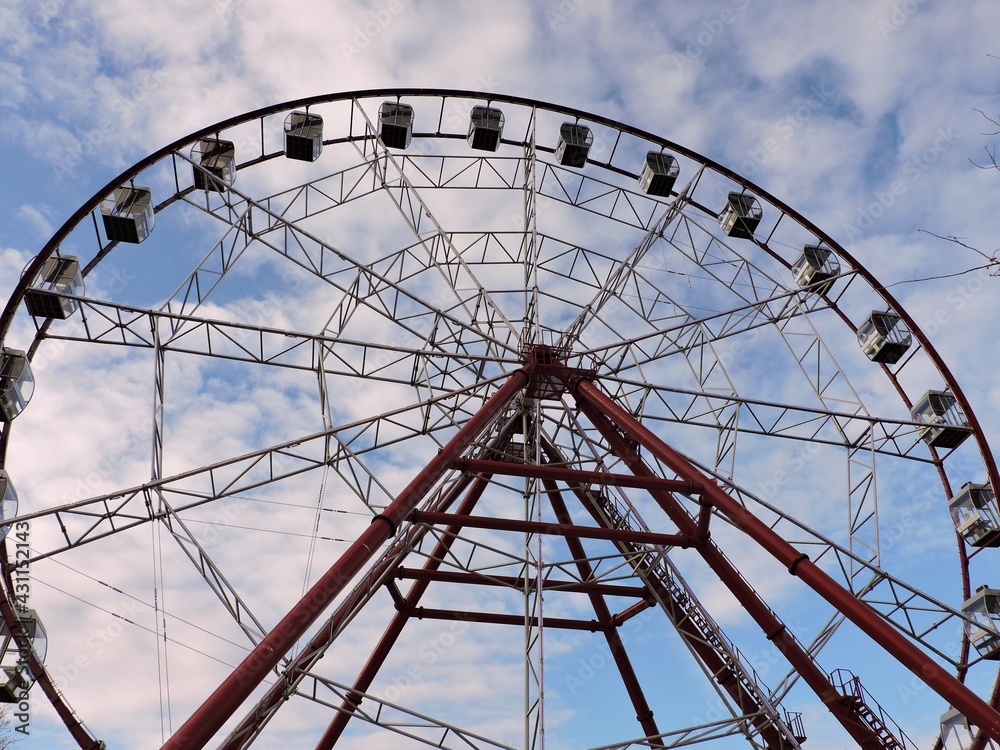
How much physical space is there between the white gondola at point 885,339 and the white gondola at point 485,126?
35.6 feet

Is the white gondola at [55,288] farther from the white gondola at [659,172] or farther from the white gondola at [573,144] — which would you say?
the white gondola at [659,172]

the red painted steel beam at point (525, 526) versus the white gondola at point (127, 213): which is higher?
the white gondola at point (127, 213)

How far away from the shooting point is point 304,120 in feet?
76.0

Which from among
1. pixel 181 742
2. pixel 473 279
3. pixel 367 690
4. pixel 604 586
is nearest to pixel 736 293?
pixel 473 279

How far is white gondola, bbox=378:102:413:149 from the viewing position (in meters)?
23.6

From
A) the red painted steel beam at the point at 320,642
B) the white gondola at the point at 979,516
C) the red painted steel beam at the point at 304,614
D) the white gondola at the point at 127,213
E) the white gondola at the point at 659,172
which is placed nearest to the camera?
the red painted steel beam at the point at 304,614

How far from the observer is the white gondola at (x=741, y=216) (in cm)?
2545

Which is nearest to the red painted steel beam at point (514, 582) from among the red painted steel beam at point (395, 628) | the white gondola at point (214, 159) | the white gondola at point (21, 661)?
the red painted steel beam at point (395, 628)

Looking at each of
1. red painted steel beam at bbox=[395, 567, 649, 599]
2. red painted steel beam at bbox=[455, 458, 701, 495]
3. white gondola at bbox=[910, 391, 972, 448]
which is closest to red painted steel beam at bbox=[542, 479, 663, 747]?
red painted steel beam at bbox=[395, 567, 649, 599]

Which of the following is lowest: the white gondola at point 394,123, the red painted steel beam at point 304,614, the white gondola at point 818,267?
the red painted steel beam at point 304,614

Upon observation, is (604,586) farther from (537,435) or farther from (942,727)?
(942,727)

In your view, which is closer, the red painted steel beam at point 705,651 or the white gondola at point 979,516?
the red painted steel beam at point 705,651

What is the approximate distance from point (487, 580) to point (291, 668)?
546 centimetres

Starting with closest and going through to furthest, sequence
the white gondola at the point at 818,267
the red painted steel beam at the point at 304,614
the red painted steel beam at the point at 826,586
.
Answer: the red painted steel beam at the point at 304,614, the red painted steel beam at the point at 826,586, the white gondola at the point at 818,267
